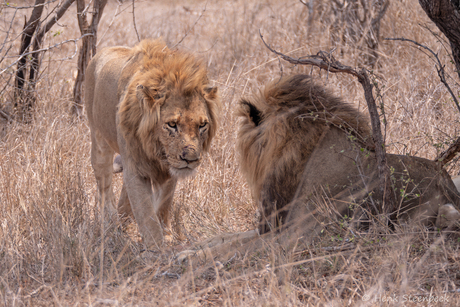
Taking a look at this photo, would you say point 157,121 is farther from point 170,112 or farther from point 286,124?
point 286,124

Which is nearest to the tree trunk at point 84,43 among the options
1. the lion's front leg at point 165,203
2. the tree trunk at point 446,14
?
the lion's front leg at point 165,203

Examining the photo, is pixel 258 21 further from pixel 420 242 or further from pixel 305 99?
pixel 420 242

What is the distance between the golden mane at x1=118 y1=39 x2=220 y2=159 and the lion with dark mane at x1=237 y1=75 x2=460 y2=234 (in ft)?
1.74

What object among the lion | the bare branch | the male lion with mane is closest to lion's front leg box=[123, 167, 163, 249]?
the lion

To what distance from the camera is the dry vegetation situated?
2.28 metres

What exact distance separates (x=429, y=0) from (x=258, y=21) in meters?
6.84

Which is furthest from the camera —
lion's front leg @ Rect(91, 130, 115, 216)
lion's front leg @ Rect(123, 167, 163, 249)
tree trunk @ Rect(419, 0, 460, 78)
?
lion's front leg @ Rect(91, 130, 115, 216)

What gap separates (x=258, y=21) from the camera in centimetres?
943

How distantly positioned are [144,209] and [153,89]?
821mm

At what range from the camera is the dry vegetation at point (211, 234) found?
89.6 inches

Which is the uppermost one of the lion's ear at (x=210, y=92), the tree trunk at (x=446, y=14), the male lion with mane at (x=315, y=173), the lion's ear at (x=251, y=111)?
the tree trunk at (x=446, y=14)

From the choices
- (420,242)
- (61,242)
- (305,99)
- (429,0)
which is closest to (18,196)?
(61,242)

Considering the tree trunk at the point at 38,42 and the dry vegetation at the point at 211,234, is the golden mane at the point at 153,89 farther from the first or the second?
the tree trunk at the point at 38,42

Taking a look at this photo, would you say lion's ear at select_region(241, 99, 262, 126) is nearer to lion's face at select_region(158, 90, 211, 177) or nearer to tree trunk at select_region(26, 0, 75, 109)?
lion's face at select_region(158, 90, 211, 177)
